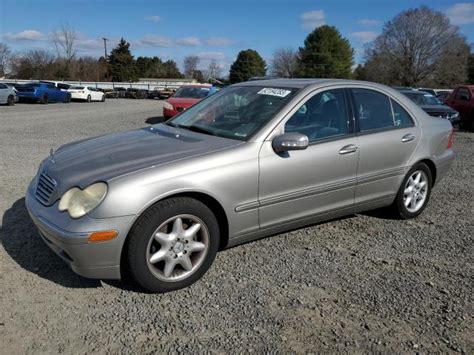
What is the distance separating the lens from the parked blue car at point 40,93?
28.0m

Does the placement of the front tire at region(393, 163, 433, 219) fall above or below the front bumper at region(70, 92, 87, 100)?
above

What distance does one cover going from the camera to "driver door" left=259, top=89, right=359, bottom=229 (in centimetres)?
377

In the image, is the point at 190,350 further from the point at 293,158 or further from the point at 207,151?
the point at 293,158

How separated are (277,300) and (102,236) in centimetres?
133

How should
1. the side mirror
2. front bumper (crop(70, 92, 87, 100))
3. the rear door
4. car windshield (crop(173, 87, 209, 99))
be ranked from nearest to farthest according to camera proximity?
the side mirror → the rear door → car windshield (crop(173, 87, 209, 99)) → front bumper (crop(70, 92, 87, 100))

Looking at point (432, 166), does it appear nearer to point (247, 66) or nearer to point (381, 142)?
point (381, 142)

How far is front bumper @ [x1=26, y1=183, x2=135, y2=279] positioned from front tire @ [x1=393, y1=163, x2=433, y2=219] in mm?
3119

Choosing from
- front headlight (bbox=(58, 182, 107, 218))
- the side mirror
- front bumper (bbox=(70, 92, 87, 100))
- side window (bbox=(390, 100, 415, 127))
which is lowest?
front bumper (bbox=(70, 92, 87, 100))

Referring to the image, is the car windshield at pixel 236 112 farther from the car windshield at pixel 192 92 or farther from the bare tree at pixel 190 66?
the bare tree at pixel 190 66

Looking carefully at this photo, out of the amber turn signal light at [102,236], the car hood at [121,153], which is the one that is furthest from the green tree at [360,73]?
the amber turn signal light at [102,236]

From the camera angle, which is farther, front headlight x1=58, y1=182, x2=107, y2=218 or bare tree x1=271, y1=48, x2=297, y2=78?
bare tree x1=271, y1=48, x2=297, y2=78

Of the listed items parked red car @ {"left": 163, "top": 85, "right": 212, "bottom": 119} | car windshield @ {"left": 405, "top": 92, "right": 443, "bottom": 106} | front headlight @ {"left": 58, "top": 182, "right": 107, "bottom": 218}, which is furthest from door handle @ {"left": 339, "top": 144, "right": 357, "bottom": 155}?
car windshield @ {"left": 405, "top": 92, "right": 443, "bottom": 106}

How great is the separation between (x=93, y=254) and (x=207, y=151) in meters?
1.15

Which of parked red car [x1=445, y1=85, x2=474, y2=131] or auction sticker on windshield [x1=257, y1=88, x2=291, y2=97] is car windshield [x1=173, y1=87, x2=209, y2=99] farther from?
auction sticker on windshield [x1=257, y1=88, x2=291, y2=97]
